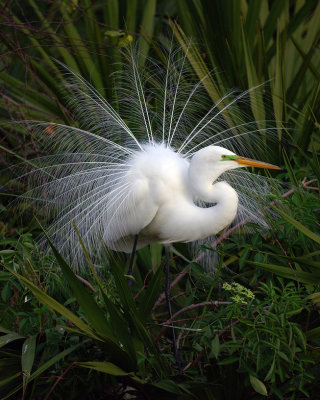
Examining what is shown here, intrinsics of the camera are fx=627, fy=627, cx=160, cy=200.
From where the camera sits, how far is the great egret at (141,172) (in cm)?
262

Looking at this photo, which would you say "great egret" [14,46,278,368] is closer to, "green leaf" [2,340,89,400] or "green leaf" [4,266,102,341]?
"green leaf" [2,340,89,400]

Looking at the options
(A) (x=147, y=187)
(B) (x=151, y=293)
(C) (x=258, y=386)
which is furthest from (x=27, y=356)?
(A) (x=147, y=187)

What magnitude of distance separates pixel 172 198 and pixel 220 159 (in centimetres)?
31

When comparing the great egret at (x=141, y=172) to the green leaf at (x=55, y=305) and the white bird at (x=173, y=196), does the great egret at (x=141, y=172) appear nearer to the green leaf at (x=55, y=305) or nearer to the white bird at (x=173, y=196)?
the white bird at (x=173, y=196)

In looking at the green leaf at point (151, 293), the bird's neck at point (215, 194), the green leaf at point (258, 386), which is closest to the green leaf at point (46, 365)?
the green leaf at point (151, 293)

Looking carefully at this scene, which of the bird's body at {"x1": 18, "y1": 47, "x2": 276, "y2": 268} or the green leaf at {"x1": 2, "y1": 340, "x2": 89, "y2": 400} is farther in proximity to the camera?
the bird's body at {"x1": 18, "y1": 47, "x2": 276, "y2": 268}

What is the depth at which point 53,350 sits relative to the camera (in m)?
2.24

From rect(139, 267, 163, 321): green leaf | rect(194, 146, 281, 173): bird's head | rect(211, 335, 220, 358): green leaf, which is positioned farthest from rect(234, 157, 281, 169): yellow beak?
rect(211, 335, 220, 358): green leaf

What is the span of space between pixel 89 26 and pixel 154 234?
1529 mm

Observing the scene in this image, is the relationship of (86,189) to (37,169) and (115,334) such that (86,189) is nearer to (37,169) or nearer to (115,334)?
(37,169)

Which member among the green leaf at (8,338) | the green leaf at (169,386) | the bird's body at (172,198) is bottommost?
the green leaf at (169,386)

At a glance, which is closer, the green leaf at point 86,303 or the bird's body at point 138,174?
the green leaf at point 86,303

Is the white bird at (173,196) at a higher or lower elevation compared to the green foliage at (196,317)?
higher

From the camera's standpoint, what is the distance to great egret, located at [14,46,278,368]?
2.62 m
